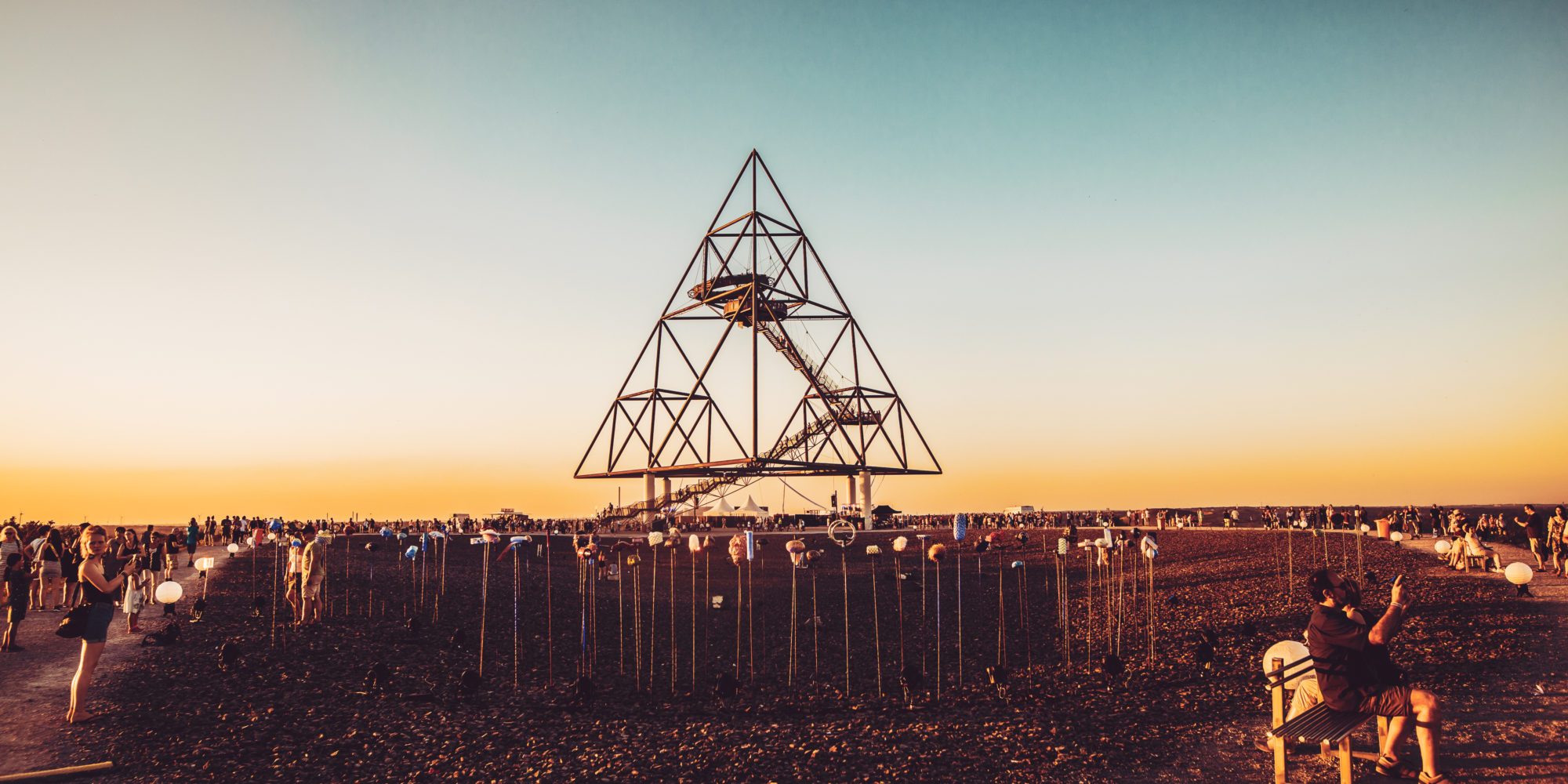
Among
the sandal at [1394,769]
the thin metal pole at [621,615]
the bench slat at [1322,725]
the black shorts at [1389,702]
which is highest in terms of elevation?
the black shorts at [1389,702]

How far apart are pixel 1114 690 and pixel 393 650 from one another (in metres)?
11.3

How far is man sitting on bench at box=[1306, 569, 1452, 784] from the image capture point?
666cm

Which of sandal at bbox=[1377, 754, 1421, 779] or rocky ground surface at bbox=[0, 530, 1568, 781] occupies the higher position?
sandal at bbox=[1377, 754, 1421, 779]

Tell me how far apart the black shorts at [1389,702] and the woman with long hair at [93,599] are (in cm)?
1187

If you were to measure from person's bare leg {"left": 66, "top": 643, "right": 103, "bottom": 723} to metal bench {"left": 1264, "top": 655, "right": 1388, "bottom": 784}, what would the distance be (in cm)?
1143

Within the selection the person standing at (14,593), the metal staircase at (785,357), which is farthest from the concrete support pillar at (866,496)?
the person standing at (14,593)

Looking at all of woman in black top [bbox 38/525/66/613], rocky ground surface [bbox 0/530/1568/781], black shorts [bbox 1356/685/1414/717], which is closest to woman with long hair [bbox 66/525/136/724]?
rocky ground surface [bbox 0/530/1568/781]

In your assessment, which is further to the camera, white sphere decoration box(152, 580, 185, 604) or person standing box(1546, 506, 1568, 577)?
person standing box(1546, 506, 1568, 577)

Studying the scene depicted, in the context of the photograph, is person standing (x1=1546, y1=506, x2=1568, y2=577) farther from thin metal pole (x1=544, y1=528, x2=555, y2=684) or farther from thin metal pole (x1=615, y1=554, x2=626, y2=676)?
thin metal pole (x1=544, y1=528, x2=555, y2=684)

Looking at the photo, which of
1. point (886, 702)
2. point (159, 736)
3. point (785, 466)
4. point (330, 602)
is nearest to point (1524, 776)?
point (886, 702)

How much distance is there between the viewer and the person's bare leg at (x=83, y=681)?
9156 mm

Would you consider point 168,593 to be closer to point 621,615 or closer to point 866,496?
point 621,615

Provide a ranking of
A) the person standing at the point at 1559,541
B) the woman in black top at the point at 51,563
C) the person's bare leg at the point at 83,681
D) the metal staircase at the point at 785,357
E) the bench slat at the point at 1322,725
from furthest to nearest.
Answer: the metal staircase at the point at 785,357 < the person standing at the point at 1559,541 < the woman in black top at the point at 51,563 < the person's bare leg at the point at 83,681 < the bench slat at the point at 1322,725

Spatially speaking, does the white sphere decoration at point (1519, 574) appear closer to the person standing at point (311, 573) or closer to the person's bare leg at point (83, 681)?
the person's bare leg at point (83, 681)
